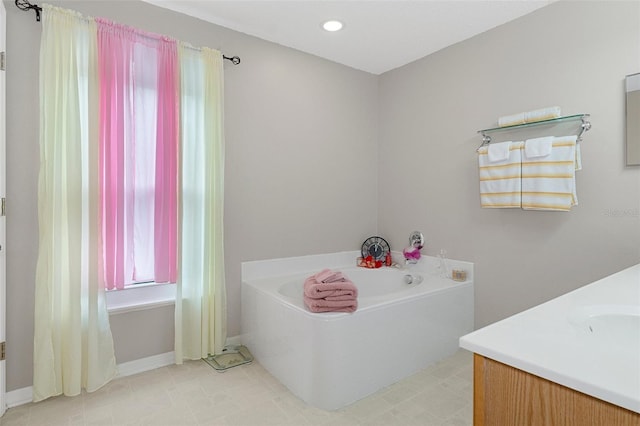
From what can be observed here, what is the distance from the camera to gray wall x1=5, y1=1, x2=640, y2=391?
1957 mm

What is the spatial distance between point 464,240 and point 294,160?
156cm

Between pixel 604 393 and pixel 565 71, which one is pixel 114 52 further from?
pixel 565 71

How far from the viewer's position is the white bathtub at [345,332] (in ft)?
6.35

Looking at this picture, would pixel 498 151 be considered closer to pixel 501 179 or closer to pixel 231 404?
pixel 501 179

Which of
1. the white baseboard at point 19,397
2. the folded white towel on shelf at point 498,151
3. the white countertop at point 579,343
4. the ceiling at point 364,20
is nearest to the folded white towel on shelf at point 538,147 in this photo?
the folded white towel on shelf at point 498,151

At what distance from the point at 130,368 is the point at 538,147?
3.00 m

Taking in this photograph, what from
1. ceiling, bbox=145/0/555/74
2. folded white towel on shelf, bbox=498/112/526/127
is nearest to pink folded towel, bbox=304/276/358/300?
folded white towel on shelf, bbox=498/112/526/127

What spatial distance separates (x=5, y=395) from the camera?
1894 millimetres

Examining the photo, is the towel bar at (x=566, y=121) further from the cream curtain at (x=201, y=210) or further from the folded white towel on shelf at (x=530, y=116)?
the cream curtain at (x=201, y=210)

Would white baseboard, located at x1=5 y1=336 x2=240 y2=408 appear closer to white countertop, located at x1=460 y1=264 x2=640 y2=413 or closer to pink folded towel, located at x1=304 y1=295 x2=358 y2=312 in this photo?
pink folded towel, located at x1=304 y1=295 x2=358 y2=312

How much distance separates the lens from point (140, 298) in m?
2.34

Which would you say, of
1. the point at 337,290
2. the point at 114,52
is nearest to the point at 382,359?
the point at 337,290

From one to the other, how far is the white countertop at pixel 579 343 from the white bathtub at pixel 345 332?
112cm

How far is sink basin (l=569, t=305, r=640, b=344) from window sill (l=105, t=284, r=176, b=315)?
2309mm
